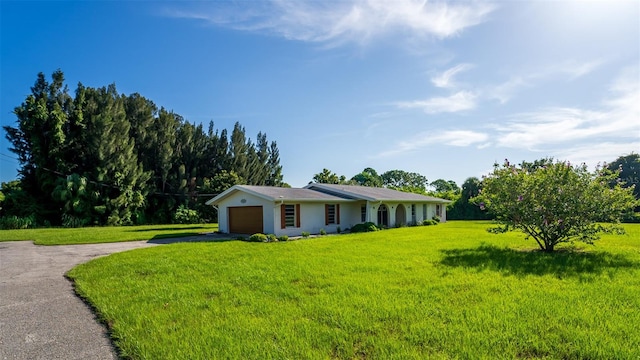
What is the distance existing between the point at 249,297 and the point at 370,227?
50.4ft

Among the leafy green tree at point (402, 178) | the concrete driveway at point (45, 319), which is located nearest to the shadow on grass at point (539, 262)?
the concrete driveway at point (45, 319)

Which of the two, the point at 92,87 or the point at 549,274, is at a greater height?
the point at 92,87

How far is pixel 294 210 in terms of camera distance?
18.2 m

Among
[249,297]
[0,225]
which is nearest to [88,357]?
[249,297]

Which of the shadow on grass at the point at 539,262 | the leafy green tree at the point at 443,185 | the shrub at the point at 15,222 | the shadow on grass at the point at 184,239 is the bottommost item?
the shadow on grass at the point at 184,239

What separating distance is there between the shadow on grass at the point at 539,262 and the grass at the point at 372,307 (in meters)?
0.05

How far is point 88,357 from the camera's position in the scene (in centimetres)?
373

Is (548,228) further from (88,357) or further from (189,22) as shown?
(189,22)

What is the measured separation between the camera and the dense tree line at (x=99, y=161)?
2755 centimetres

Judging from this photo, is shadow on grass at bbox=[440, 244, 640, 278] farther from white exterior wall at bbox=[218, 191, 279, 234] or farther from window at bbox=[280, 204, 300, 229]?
white exterior wall at bbox=[218, 191, 279, 234]

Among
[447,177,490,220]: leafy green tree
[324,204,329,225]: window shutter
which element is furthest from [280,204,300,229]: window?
[447,177,490,220]: leafy green tree

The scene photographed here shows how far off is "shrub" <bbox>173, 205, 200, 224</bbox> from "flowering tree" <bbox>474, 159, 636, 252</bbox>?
29.4 metres

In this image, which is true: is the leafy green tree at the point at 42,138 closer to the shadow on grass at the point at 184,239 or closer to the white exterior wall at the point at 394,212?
the shadow on grass at the point at 184,239

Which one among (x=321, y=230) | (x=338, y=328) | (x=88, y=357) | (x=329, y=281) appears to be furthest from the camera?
(x=321, y=230)
